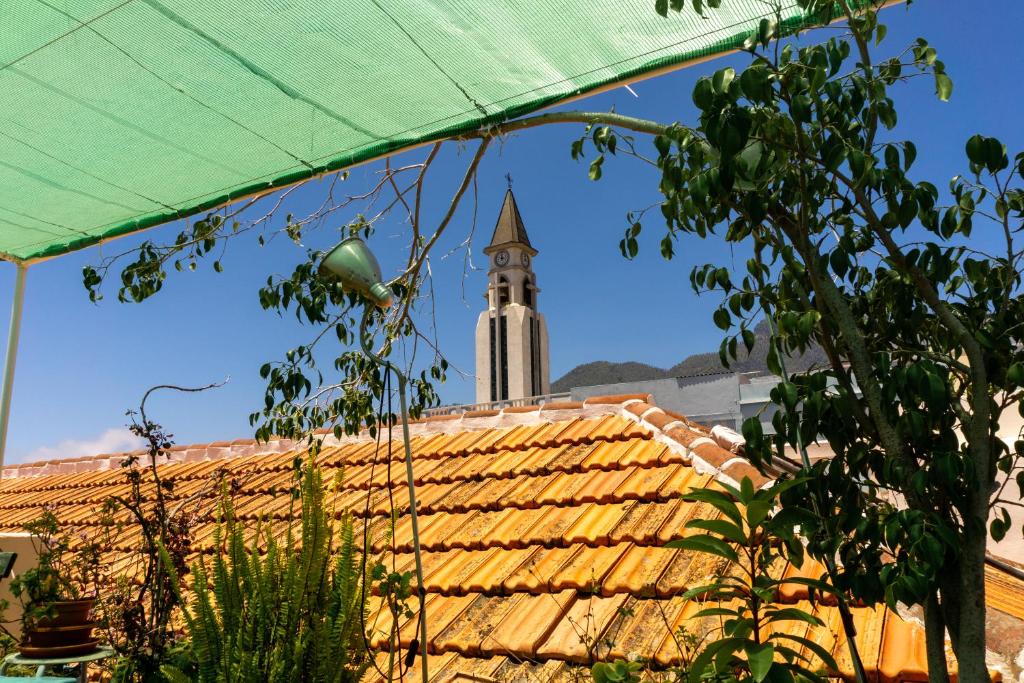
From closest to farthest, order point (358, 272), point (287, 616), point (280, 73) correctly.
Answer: point (287, 616) < point (358, 272) < point (280, 73)

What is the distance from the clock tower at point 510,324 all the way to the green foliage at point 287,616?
4291 cm

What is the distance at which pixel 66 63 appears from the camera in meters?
2.24

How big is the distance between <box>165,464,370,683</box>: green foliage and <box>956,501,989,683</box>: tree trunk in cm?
140

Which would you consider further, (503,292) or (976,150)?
(503,292)

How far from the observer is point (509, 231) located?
4641 centimetres

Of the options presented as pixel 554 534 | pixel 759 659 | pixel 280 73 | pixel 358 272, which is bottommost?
pixel 759 659

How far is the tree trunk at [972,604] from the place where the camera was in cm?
142

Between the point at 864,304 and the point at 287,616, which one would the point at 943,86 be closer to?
the point at 864,304

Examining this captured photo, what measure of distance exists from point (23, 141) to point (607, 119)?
2.37 m

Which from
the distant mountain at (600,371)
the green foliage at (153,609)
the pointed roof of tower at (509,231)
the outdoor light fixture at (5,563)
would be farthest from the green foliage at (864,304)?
the distant mountain at (600,371)

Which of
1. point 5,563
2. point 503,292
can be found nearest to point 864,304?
point 5,563

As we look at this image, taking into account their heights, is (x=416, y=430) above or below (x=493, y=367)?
below

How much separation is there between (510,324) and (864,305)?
4453cm

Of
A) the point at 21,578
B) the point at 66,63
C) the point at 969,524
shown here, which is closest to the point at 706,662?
the point at 969,524
